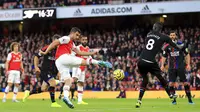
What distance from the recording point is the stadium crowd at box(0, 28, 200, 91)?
33625 millimetres

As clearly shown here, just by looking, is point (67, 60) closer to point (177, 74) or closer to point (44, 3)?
point (177, 74)

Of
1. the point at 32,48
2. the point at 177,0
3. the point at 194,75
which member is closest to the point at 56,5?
the point at 32,48

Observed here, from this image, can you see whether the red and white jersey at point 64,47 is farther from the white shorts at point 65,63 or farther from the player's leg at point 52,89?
the player's leg at point 52,89

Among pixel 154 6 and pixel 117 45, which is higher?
pixel 154 6

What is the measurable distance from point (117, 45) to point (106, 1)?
11.8 ft

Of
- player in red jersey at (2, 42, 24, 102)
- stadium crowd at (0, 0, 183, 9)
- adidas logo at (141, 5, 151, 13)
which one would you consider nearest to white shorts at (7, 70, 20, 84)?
player in red jersey at (2, 42, 24, 102)

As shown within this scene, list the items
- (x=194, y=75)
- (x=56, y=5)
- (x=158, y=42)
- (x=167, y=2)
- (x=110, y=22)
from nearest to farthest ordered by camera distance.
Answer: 1. (x=158, y=42)
2. (x=194, y=75)
3. (x=167, y=2)
4. (x=56, y=5)
5. (x=110, y=22)

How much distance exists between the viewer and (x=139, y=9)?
4022 centimetres

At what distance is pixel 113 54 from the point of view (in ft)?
126

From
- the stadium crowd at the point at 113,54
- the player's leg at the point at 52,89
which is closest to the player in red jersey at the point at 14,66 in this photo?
the player's leg at the point at 52,89

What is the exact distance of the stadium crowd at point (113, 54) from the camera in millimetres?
33625

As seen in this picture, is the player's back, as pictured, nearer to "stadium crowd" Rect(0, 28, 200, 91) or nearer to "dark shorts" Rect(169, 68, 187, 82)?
"dark shorts" Rect(169, 68, 187, 82)

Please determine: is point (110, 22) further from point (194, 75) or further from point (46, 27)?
point (194, 75)

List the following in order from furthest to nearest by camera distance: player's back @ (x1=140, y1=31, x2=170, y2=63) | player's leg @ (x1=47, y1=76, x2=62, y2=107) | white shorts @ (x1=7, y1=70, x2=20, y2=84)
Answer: white shorts @ (x1=7, y1=70, x2=20, y2=84)
player's leg @ (x1=47, y1=76, x2=62, y2=107)
player's back @ (x1=140, y1=31, x2=170, y2=63)
